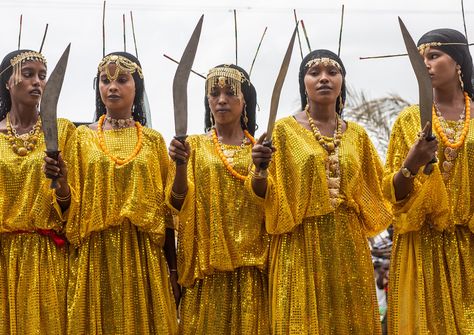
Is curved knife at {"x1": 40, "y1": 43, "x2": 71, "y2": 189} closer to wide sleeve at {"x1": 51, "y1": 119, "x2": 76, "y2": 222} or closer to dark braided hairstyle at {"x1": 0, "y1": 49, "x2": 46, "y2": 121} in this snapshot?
wide sleeve at {"x1": 51, "y1": 119, "x2": 76, "y2": 222}

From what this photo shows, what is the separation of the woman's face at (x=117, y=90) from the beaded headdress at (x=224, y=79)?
1.84ft

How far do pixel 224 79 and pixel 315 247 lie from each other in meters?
1.41

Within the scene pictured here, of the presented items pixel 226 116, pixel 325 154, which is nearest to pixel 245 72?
pixel 226 116

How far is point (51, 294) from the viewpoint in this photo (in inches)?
268

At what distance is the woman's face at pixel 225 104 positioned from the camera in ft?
23.6

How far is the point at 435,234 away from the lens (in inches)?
255

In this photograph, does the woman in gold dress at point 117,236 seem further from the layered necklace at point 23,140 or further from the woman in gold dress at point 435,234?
the woman in gold dress at point 435,234

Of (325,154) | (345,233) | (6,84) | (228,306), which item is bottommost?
(228,306)

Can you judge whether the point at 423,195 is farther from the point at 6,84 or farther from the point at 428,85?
the point at 6,84

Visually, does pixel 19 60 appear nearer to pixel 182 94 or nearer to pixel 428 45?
pixel 182 94

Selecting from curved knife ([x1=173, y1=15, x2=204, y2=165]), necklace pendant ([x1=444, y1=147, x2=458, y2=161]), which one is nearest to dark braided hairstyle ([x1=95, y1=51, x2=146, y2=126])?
curved knife ([x1=173, y1=15, x2=204, y2=165])

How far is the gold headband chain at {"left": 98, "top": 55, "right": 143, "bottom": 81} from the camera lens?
7.17m

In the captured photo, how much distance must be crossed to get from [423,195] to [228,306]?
1.62 m

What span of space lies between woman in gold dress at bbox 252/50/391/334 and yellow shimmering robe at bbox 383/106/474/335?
1.03ft
